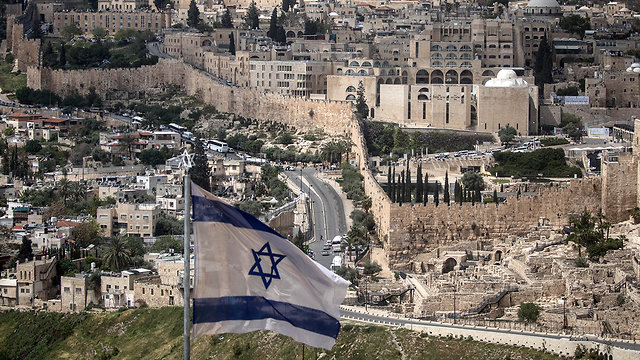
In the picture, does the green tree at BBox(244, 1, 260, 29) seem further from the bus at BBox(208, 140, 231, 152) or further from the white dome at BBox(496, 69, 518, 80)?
the white dome at BBox(496, 69, 518, 80)

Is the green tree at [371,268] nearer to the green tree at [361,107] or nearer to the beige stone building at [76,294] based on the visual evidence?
the beige stone building at [76,294]

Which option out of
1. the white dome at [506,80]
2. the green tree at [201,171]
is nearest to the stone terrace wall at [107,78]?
the green tree at [201,171]

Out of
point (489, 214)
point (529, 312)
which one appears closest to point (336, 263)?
point (489, 214)

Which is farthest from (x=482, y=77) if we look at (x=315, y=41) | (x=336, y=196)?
(x=336, y=196)

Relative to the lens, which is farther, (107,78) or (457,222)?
(107,78)

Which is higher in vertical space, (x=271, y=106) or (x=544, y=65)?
(x=544, y=65)

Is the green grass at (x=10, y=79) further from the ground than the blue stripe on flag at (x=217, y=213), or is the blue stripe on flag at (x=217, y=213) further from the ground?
the blue stripe on flag at (x=217, y=213)

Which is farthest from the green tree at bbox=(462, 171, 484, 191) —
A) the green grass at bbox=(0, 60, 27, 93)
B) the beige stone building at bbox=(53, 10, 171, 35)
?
the beige stone building at bbox=(53, 10, 171, 35)

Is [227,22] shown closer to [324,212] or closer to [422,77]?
[422,77]
